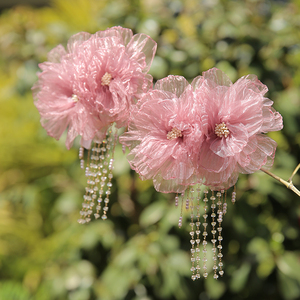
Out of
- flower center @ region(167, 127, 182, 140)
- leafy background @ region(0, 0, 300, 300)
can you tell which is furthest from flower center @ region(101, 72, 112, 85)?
leafy background @ region(0, 0, 300, 300)

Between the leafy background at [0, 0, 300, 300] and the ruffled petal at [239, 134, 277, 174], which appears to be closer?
the ruffled petal at [239, 134, 277, 174]

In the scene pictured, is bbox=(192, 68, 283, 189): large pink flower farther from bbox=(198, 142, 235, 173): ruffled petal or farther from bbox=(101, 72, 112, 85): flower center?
bbox=(101, 72, 112, 85): flower center

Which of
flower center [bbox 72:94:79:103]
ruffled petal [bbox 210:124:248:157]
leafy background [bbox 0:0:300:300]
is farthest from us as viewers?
leafy background [bbox 0:0:300:300]

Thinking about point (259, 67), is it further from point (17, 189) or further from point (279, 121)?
point (17, 189)

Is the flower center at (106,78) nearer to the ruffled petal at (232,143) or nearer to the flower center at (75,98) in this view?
the flower center at (75,98)

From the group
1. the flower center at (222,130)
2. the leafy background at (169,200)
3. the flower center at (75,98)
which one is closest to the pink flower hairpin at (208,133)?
the flower center at (222,130)

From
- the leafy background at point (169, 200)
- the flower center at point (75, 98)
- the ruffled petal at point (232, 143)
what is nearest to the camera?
the ruffled petal at point (232, 143)

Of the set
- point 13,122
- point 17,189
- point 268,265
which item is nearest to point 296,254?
point 268,265

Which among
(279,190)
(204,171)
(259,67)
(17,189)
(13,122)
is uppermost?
(204,171)
